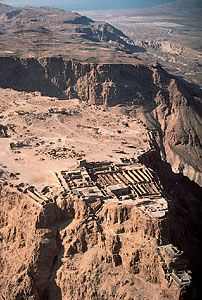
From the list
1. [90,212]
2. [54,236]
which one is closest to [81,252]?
[54,236]

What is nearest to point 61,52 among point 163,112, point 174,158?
point 163,112

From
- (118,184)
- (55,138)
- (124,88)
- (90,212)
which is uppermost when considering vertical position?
(118,184)

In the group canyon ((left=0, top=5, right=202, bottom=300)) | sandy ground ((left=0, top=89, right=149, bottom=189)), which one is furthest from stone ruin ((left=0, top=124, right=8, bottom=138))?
sandy ground ((left=0, top=89, right=149, bottom=189))

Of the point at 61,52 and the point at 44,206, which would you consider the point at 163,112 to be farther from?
the point at 44,206

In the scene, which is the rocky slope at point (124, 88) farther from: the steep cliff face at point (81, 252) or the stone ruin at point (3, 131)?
the steep cliff face at point (81, 252)

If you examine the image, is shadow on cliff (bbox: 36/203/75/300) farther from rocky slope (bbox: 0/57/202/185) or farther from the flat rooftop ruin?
rocky slope (bbox: 0/57/202/185)

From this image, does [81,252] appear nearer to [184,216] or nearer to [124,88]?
[184,216]

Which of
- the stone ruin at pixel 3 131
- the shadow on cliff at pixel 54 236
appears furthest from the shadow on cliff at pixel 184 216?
the stone ruin at pixel 3 131
